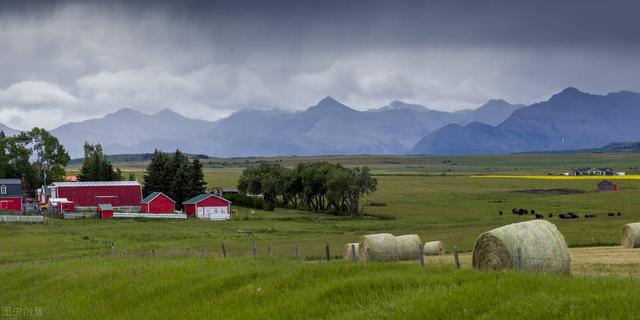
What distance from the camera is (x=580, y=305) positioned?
41.5 ft

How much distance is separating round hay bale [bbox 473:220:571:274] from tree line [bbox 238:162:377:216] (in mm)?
75294

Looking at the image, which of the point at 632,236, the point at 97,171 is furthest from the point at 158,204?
the point at 632,236

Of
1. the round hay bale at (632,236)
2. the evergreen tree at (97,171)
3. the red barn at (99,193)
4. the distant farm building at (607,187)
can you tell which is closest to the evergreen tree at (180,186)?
the red barn at (99,193)

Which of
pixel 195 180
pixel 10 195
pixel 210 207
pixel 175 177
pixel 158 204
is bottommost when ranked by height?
pixel 210 207

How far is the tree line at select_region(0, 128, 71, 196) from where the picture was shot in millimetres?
123812

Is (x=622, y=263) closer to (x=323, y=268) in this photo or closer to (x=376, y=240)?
(x=376, y=240)

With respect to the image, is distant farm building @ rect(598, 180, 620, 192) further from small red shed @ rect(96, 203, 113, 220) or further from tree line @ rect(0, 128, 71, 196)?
tree line @ rect(0, 128, 71, 196)

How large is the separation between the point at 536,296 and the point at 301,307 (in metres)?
5.15

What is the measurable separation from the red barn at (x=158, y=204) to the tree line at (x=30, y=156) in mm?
33531

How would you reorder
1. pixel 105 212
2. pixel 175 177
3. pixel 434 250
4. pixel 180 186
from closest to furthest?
pixel 434 250, pixel 105 212, pixel 180 186, pixel 175 177

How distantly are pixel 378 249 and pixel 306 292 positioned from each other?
18.6 meters

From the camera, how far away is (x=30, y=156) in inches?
5002

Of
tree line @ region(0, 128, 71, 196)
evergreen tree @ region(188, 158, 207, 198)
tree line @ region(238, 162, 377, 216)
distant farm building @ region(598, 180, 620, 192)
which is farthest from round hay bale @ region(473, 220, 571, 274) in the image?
tree line @ region(0, 128, 71, 196)

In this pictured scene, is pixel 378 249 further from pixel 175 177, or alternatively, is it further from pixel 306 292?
pixel 175 177
